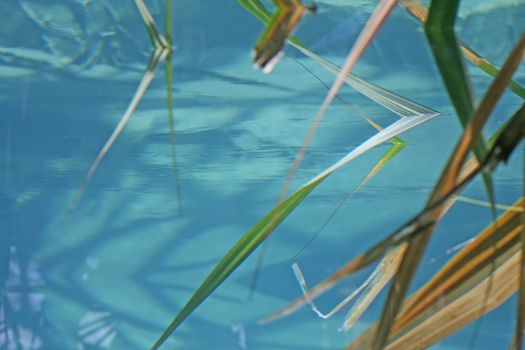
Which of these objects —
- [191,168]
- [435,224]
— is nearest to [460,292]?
[435,224]

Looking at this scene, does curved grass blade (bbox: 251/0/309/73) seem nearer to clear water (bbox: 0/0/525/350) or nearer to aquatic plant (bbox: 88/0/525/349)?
aquatic plant (bbox: 88/0/525/349)

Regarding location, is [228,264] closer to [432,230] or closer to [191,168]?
[432,230]

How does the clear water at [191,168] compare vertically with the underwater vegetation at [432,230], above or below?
below

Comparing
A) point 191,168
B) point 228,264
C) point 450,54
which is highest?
point 450,54

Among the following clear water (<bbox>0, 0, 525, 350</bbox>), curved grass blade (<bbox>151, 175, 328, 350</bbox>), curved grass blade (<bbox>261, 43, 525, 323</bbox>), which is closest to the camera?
curved grass blade (<bbox>261, 43, 525, 323</bbox>)

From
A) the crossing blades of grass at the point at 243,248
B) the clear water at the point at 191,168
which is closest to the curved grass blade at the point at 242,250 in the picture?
the crossing blades of grass at the point at 243,248

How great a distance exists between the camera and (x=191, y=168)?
263 cm

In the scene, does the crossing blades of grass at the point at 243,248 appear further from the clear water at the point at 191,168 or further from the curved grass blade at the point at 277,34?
the clear water at the point at 191,168

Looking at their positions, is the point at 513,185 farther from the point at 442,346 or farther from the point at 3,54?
the point at 3,54

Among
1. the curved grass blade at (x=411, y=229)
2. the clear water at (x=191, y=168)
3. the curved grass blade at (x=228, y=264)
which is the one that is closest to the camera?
the curved grass blade at (x=411, y=229)

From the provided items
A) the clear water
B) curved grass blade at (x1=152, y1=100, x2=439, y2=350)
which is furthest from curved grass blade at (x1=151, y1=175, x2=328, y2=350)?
the clear water

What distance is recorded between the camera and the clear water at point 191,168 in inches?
91.7

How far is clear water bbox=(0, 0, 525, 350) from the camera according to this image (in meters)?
2.33

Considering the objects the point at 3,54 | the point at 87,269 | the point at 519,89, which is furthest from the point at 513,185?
the point at 519,89
